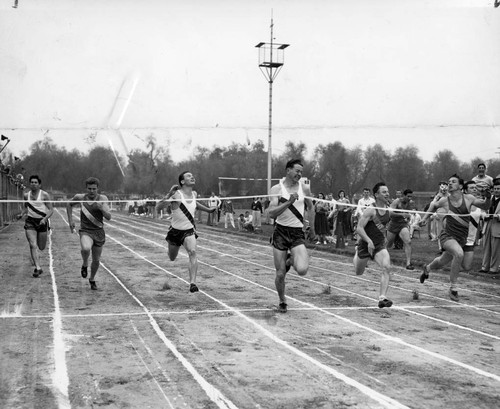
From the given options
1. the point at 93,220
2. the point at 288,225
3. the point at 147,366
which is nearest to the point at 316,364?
the point at 147,366

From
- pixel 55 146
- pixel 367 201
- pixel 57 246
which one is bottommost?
pixel 57 246

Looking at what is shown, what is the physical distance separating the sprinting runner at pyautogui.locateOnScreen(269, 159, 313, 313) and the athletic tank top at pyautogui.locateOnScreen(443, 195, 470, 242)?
9.47 ft

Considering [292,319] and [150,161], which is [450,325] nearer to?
[292,319]

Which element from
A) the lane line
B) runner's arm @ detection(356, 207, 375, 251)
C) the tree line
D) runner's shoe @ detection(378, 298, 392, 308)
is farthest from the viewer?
the tree line

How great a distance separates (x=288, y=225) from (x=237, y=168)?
60990mm

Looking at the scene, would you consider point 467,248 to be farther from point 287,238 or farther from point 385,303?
point 287,238

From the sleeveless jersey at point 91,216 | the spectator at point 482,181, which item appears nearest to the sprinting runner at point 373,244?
the sleeveless jersey at point 91,216

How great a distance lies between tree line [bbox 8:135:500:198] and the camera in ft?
175

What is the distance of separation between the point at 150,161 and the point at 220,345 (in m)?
53.1

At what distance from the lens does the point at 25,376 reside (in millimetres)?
5859

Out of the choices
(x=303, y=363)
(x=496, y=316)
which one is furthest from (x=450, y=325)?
(x=303, y=363)

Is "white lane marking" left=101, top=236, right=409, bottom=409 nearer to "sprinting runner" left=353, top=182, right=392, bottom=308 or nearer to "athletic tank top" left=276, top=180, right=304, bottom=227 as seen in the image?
"athletic tank top" left=276, top=180, right=304, bottom=227

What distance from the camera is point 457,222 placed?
10.9 metres

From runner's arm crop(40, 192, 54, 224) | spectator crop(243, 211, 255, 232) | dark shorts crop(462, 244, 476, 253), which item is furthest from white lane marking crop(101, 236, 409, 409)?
spectator crop(243, 211, 255, 232)
